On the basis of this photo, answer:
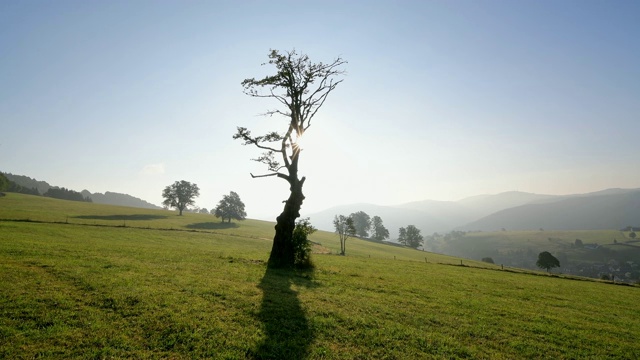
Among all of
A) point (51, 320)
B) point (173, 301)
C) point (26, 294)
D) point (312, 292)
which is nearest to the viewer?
point (51, 320)

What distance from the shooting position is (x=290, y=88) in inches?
1084

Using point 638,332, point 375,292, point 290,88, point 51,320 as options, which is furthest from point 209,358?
point 290,88

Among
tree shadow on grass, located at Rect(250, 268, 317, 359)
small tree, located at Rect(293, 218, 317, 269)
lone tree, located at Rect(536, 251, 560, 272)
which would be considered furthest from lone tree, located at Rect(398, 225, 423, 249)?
tree shadow on grass, located at Rect(250, 268, 317, 359)

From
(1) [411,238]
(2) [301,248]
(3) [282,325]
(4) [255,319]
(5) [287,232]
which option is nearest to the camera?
(3) [282,325]

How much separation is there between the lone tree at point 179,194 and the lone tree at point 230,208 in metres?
15.3

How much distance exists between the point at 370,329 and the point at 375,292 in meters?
6.94

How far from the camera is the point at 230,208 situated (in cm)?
11044

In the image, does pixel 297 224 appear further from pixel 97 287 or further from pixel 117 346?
pixel 117 346

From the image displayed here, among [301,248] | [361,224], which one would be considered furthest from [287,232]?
[361,224]

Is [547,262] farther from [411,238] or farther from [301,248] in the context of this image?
[301,248]

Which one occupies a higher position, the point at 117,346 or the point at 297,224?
the point at 297,224

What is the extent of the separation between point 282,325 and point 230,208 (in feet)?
343

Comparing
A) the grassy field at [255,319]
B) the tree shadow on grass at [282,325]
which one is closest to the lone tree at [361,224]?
the grassy field at [255,319]

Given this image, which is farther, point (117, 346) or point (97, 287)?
point (97, 287)
